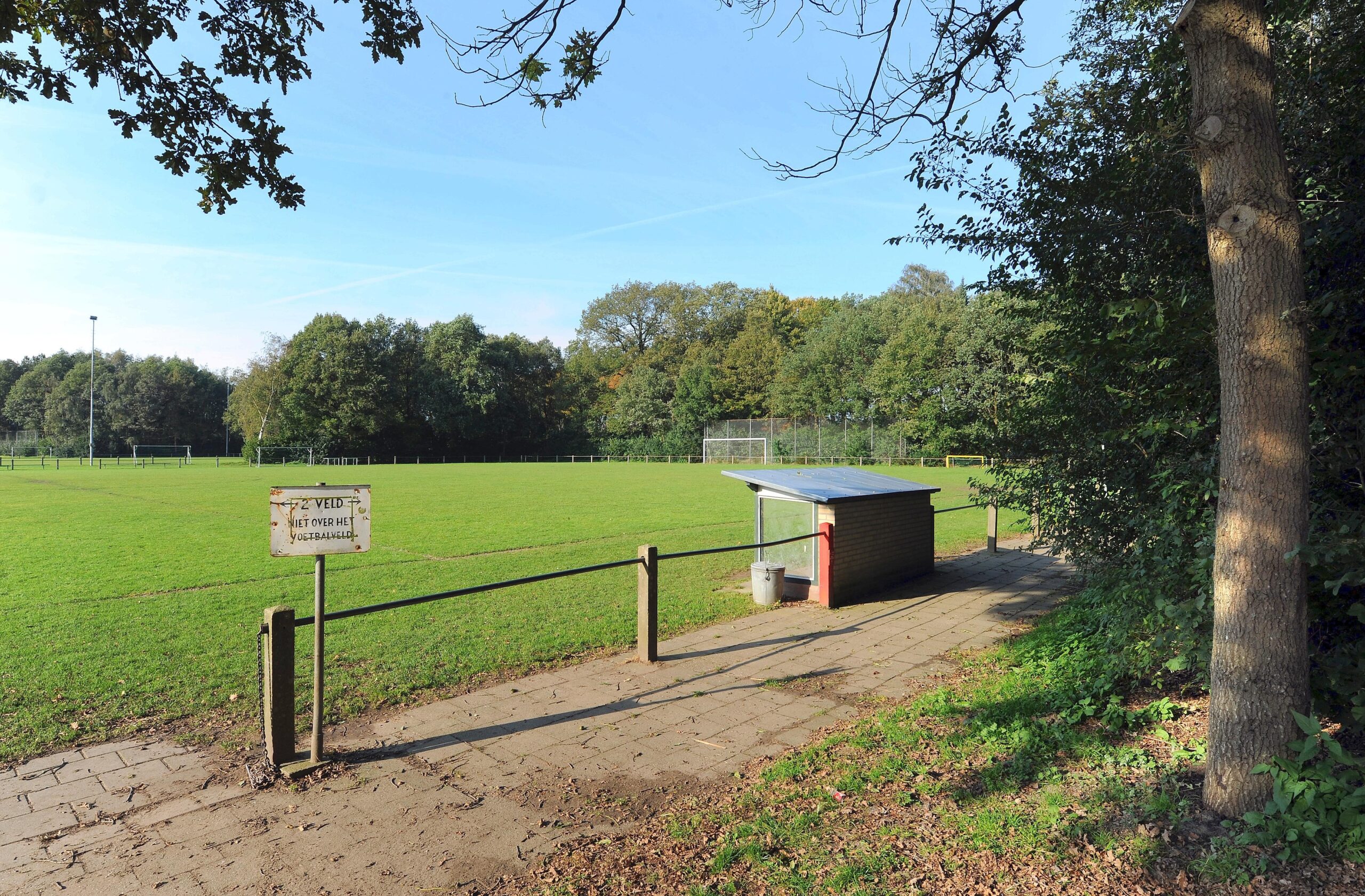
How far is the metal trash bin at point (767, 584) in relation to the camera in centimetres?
905

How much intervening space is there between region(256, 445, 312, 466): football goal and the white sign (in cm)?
5837

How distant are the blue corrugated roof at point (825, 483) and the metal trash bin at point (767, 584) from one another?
0.92 m

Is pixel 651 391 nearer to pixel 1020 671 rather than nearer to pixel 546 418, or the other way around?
pixel 546 418

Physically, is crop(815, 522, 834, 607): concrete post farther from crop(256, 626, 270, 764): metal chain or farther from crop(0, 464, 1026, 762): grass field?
crop(256, 626, 270, 764): metal chain

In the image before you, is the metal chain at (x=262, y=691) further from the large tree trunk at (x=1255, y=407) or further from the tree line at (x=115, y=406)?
the tree line at (x=115, y=406)

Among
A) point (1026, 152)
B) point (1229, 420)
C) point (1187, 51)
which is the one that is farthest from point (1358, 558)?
point (1026, 152)

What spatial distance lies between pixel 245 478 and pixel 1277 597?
3901 centimetres

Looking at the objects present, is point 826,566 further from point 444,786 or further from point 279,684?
point 279,684

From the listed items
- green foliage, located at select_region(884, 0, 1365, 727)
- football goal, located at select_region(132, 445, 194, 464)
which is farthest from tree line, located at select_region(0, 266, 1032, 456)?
green foliage, located at select_region(884, 0, 1365, 727)

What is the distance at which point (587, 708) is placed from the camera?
5.50 metres

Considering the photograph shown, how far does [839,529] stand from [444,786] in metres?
5.92

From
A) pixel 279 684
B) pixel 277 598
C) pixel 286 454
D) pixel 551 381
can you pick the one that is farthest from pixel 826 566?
pixel 551 381

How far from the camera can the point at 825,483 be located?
395 inches

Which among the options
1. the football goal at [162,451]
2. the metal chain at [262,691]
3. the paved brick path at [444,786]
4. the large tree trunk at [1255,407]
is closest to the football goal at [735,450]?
the football goal at [162,451]
